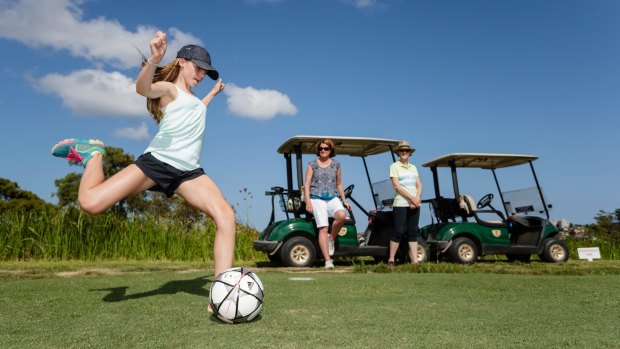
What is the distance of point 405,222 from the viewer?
805cm

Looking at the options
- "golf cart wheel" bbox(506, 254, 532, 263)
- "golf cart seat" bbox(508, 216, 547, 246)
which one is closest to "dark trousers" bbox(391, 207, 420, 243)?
"golf cart seat" bbox(508, 216, 547, 246)

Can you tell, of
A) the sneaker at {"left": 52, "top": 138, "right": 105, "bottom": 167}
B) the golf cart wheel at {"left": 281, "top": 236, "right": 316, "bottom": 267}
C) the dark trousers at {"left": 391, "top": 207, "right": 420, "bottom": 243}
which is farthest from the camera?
the golf cart wheel at {"left": 281, "top": 236, "right": 316, "bottom": 267}

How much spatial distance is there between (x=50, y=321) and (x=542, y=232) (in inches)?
340

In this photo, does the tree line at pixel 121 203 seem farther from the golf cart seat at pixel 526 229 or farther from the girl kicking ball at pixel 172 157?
the girl kicking ball at pixel 172 157

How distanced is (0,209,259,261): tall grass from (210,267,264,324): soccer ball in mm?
7369

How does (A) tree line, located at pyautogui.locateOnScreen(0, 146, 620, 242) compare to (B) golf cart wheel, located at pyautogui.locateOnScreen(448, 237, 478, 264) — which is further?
(A) tree line, located at pyautogui.locateOnScreen(0, 146, 620, 242)

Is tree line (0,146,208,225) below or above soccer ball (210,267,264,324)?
above

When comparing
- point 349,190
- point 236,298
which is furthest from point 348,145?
point 236,298

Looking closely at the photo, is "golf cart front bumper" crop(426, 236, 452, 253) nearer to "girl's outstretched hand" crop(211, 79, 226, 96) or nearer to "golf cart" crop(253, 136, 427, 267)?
"golf cart" crop(253, 136, 427, 267)

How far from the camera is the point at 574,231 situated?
15.8m

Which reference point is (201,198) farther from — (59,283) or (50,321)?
(59,283)

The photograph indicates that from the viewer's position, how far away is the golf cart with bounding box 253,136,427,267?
827 cm

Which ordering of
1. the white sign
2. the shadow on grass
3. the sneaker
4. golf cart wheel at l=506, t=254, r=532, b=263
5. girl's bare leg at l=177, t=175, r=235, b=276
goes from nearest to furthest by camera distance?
girl's bare leg at l=177, t=175, r=235, b=276
the sneaker
the shadow on grass
golf cart wheel at l=506, t=254, r=532, b=263
the white sign

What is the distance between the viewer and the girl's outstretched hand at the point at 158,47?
11.0ft
